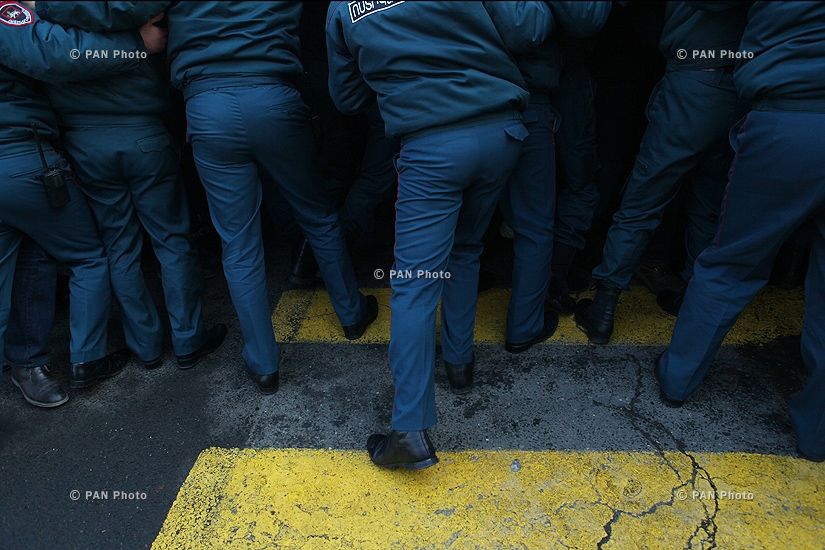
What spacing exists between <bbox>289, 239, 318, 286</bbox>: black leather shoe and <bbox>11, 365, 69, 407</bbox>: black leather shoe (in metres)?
1.39

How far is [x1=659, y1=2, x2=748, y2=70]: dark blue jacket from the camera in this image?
2.13 m

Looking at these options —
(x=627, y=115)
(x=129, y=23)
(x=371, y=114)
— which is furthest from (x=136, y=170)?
(x=627, y=115)

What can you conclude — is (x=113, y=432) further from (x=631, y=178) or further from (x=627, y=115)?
(x=627, y=115)

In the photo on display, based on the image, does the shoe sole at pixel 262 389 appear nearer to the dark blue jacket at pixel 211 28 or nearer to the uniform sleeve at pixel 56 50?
the dark blue jacket at pixel 211 28

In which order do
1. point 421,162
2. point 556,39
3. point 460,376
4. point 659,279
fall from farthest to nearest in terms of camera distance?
point 659,279 < point 460,376 < point 556,39 < point 421,162

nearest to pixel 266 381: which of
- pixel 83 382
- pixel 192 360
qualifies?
pixel 192 360

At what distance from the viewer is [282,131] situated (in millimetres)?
2438

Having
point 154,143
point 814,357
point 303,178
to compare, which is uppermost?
point 154,143

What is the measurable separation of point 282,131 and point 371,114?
970 millimetres

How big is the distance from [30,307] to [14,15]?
1.35m

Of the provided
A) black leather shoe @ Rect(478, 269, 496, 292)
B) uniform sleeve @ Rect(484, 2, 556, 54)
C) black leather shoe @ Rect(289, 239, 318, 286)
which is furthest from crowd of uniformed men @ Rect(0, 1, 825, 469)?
black leather shoe @ Rect(289, 239, 318, 286)

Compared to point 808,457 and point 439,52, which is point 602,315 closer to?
point 808,457

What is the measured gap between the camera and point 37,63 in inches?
86.7

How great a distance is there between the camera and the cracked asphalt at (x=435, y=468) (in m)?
2.00
